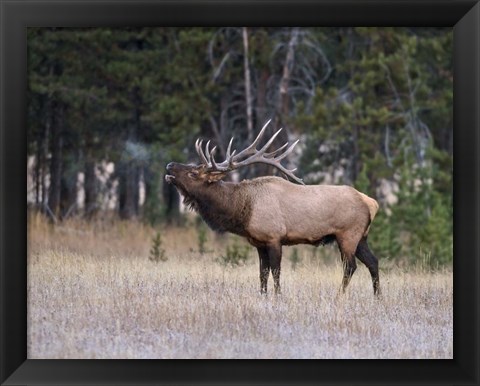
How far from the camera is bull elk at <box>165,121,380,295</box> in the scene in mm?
11469

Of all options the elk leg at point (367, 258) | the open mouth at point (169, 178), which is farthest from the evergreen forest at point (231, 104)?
the open mouth at point (169, 178)

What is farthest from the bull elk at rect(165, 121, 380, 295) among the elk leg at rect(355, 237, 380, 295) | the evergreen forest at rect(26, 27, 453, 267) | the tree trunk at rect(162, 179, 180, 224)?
the tree trunk at rect(162, 179, 180, 224)

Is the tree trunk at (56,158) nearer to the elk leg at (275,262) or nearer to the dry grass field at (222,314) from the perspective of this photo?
the dry grass field at (222,314)

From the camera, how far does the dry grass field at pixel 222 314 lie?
8.65 m

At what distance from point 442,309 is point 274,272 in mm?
1848

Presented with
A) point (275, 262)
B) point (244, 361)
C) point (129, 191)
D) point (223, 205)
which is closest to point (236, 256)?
point (223, 205)

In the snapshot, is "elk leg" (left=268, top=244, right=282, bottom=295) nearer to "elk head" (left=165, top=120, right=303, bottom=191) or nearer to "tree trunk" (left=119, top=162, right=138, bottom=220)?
"elk head" (left=165, top=120, right=303, bottom=191)

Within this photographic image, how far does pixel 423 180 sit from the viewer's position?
1783 cm

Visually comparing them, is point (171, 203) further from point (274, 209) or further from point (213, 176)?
point (274, 209)

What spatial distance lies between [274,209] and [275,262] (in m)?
0.62

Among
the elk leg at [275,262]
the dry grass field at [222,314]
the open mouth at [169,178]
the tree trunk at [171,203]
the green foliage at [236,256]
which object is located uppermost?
the open mouth at [169,178]

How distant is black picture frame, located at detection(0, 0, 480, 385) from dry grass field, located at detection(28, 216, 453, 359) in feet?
3.00
